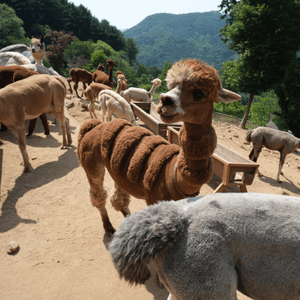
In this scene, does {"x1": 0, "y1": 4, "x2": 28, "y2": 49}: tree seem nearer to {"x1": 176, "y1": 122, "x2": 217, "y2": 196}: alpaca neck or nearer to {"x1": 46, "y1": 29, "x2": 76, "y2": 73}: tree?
{"x1": 46, "y1": 29, "x2": 76, "y2": 73}: tree

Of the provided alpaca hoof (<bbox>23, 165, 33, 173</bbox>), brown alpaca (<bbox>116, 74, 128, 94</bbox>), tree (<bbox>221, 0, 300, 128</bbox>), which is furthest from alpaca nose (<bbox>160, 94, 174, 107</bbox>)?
tree (<bbox>221, 0, 300, 128</bbox>)

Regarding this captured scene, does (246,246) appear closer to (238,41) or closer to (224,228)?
(224,228)

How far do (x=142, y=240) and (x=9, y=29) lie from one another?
35204 mm

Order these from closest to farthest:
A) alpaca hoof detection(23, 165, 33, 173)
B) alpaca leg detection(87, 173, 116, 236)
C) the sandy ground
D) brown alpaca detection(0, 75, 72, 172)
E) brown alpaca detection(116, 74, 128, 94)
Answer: the sandy ground, alpaca leg detection(87, 173, 116, 236), brown alpaca detection(0, 75, 72, 172), alpaca hoof detection(23, 165, 33, 173), brown alpaca detection(116, 74, 128, 94)

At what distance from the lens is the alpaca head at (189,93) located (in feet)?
5.70

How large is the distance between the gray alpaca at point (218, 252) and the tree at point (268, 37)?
36.9ft

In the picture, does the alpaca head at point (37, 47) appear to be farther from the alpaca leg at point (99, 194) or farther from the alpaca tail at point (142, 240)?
the alpaca tail at point (142, 240)

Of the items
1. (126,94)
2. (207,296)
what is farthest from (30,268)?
(126,94)

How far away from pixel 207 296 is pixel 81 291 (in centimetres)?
250

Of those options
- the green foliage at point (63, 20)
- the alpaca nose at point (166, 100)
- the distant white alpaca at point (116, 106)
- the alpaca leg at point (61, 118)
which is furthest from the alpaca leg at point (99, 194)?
the green foliage at point (63, 20)

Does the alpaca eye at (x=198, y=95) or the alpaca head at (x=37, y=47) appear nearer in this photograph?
the alpaca eye at (x=198, y=95)

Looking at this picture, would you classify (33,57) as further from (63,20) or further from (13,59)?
(63,20)

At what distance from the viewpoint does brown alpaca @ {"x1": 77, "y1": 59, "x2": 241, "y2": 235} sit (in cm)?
177

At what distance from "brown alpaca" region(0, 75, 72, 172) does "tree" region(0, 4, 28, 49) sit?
26.3 metres
